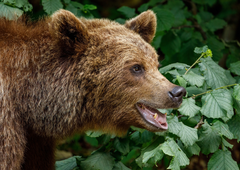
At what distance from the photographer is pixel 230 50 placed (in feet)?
20.5

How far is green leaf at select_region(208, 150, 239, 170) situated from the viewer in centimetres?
350

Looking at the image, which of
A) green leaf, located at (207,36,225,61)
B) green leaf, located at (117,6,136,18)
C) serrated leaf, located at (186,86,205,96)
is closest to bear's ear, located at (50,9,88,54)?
serrated leaf, located at (186,86,205,96)

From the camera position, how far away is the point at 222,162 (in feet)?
11.6

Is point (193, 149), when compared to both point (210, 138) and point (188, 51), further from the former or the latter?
point (188, 51)

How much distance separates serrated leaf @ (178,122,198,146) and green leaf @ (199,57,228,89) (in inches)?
29.6

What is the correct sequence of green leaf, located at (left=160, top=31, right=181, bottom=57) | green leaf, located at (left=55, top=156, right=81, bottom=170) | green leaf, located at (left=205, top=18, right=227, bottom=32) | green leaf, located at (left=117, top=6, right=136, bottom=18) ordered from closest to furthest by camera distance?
green leaf, located at (left=55, top=156, right=81, bottom=170), green leaf, located at (left=117, top=6, right=136, bottom=18), green leaf, located at (left=160, top=31, right=181, bottom=57), green leaf, located at (left=205, top=18, right=227, bottom=32)

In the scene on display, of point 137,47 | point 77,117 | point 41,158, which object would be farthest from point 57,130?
point 137,47

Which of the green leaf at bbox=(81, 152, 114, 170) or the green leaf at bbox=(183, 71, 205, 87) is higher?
the green leaf at bbox=(183, 71, 205, 87)

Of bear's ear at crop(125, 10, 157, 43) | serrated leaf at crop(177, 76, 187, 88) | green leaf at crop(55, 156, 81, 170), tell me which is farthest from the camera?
green leaf at crop(55, 156, 81, 170)

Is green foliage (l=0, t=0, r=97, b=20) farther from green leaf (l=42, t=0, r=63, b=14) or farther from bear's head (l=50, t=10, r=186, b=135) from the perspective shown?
bear's head (l=50, t=10, r=186, b=135)

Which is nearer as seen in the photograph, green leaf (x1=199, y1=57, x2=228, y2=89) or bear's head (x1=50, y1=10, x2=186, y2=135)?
bear's head (x1=50, y1=10, x2=186, y2=135)

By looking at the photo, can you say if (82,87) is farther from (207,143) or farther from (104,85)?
(207,143)

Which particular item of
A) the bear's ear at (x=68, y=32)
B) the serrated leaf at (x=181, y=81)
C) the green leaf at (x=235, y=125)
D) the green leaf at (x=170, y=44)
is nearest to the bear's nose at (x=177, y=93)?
the serrated leaf at (x=181, y=81)

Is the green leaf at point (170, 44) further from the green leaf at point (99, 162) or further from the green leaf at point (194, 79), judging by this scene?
the green leaf at point (99, 162)
